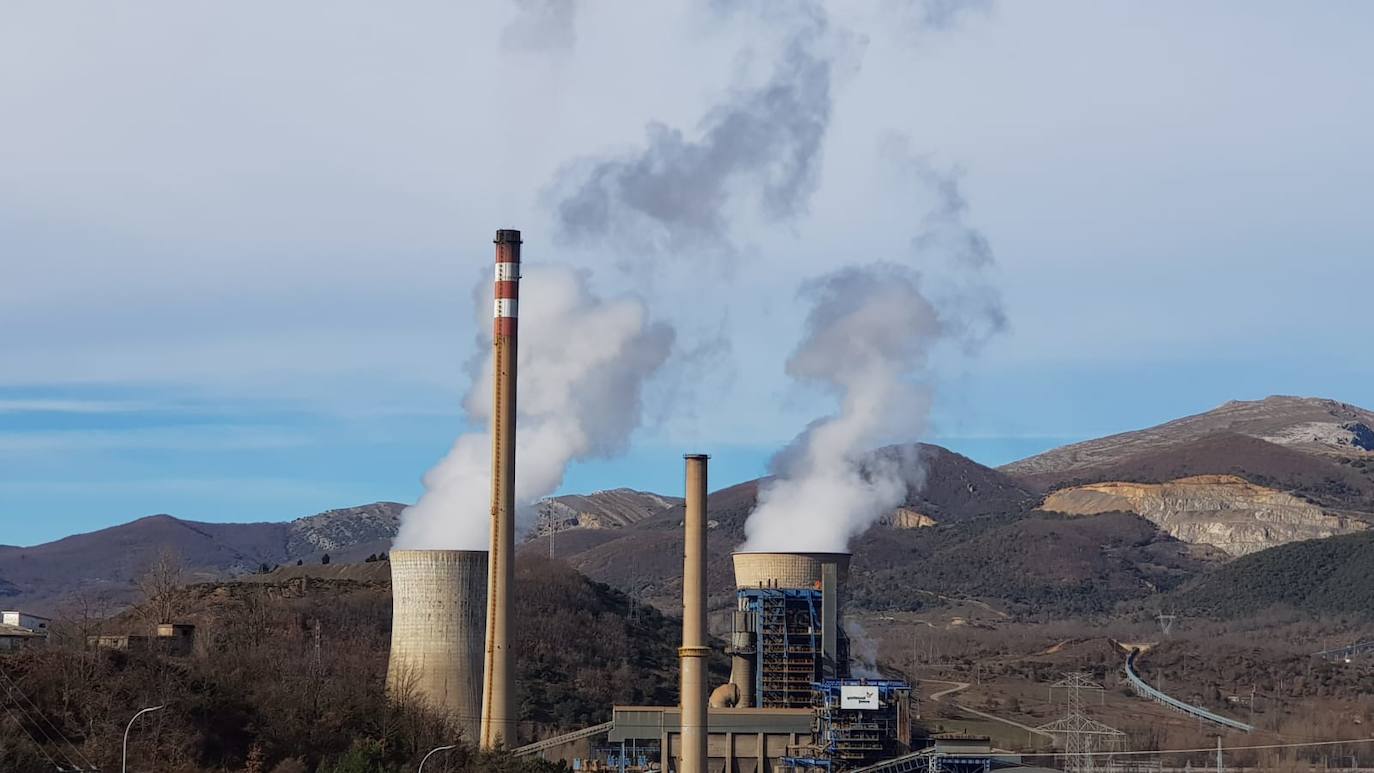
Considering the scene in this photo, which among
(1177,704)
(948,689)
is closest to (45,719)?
(948,689)

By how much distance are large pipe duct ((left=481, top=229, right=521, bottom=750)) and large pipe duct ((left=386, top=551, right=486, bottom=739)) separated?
580 millimetres

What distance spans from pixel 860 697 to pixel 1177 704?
5627 cm

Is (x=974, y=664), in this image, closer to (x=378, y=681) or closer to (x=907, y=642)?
(x=907, y=642)

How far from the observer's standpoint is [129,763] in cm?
6081

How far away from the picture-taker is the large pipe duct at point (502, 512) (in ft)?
240

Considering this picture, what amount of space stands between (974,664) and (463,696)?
84768 millimetres

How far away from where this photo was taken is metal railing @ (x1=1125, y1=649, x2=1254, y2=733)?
125725mm

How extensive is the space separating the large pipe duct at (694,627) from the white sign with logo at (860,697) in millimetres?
12045

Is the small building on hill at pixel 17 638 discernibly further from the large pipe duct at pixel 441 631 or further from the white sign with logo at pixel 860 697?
the white sign with logo at pixel 860 697

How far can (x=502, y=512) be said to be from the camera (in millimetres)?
74250

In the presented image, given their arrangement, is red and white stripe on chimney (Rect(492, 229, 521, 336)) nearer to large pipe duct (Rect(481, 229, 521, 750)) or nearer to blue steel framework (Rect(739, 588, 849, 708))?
large pipe duct (Rect(481, 229, 521, 750))

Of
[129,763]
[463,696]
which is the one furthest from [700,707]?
[129,763]

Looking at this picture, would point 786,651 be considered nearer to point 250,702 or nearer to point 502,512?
point 502,512

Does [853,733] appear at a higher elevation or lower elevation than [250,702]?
lower
